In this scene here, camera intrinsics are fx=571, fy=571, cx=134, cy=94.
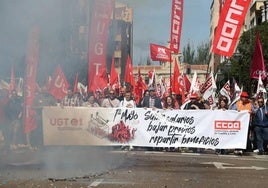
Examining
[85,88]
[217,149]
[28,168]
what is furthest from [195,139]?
[28,168]

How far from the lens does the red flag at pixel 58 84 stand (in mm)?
10278

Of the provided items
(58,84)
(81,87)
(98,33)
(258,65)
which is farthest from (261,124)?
(98,33)

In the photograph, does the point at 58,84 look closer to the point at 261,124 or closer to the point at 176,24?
the point at 261,124

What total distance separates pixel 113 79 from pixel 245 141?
442 inches

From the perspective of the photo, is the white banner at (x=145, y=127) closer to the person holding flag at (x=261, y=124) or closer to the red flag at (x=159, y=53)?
the person holding flag at (x=261, y=124)

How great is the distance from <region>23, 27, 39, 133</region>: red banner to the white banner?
15.0 ft

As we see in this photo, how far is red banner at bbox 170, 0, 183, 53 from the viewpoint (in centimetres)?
2230

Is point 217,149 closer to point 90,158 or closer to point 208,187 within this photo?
point 90,158

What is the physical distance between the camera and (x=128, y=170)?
11.0 m

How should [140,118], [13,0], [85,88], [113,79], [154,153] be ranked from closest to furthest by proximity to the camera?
[13,0] < [85,88] < [154,153] < [140,118] < [113,79]

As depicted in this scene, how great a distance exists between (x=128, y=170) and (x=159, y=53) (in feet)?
57.5

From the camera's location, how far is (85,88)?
1434 centimetres

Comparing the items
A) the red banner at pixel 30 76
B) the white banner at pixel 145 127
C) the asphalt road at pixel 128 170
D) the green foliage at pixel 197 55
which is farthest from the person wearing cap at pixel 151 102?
the green foliage at pixel 197 55

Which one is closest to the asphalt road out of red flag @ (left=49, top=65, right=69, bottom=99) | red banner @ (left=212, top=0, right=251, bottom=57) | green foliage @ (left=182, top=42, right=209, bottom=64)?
red flag @ (left=49, top=65, right=69, bottom=99)
